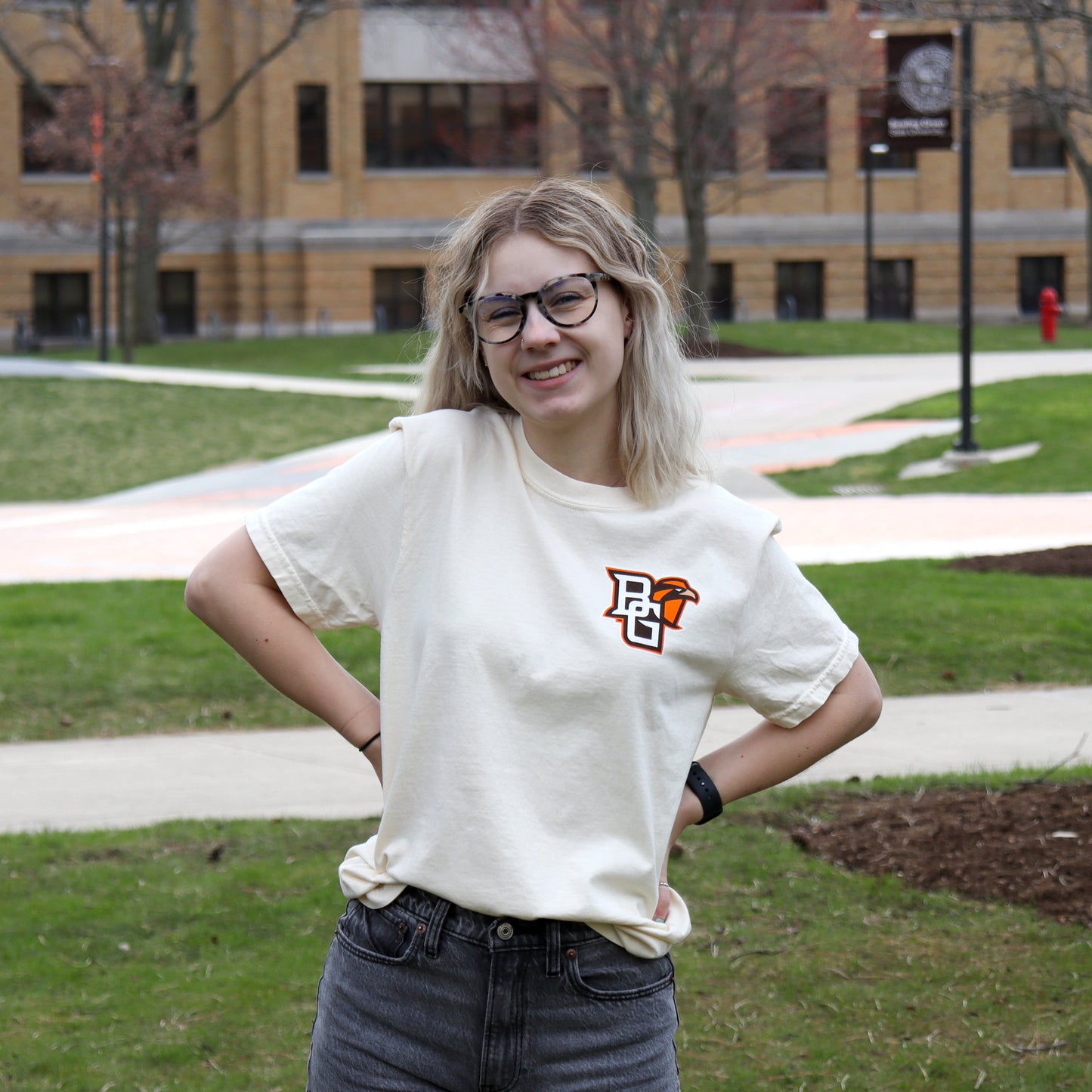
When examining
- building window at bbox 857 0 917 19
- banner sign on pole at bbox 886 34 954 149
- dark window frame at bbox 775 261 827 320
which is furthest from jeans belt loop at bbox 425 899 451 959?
dark window frame at bbox 775 261 827 320

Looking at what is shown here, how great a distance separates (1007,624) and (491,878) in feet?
24.8

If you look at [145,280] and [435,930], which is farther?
[145,280]

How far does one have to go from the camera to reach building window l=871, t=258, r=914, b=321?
155 feet

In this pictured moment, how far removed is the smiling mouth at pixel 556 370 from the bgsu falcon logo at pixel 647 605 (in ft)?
0.94

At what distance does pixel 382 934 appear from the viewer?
2170 mm

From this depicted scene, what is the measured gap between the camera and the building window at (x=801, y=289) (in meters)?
46.9

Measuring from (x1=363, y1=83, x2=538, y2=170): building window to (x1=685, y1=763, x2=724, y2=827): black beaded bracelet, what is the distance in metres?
44.9

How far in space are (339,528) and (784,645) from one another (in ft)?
2.08

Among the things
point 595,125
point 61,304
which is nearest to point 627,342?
point 595,125

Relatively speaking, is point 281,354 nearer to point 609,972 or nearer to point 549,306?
point 549,306

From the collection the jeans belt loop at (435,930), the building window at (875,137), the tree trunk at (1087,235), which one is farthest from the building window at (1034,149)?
the jeans belt loop at (435,930)

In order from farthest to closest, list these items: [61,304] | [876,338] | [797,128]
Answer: [61,304] < [797,128] < [876,338]

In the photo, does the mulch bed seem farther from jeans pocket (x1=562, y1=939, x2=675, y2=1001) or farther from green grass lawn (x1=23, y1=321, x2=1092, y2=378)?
green grass lawn (x1=23, y1=321, x2=1092, y2=378)

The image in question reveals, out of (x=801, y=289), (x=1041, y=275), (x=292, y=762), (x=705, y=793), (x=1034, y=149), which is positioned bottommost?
(x=292, y=762)
